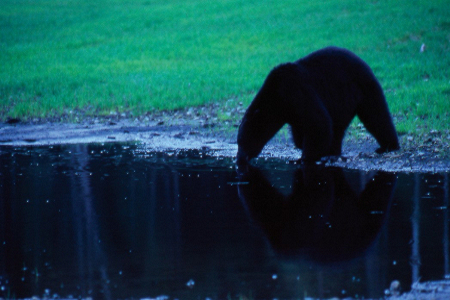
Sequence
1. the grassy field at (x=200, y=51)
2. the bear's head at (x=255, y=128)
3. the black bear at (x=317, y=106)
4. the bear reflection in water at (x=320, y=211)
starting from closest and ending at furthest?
the bear reflection in water at (x=320, y=211)
the black bear at (x=317, y=106)
the bear's head at (x=255, y=128)
the grassy field at (x=200, y=51)

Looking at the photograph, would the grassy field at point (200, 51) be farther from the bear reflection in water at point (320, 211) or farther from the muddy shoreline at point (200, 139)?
the bear reflection in water at point (320, 211)

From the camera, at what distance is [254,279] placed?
4457 mm

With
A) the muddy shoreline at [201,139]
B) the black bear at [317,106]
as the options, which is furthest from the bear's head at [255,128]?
the muddy shoreline at [201,139]

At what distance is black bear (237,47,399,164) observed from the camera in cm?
819

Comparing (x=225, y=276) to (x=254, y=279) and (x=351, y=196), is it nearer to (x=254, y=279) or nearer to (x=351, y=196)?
(x=254, y=279)

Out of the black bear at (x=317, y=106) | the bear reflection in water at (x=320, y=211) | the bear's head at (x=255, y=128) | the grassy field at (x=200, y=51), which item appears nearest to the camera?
the bear reflection in water at (x=320, y=211)

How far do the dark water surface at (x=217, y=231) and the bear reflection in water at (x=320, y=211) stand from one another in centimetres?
1

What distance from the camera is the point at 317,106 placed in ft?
26.8

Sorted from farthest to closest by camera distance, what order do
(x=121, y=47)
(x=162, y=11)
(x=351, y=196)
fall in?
(x=162, y=11), (x=121, y=47), (x=351, y=196)

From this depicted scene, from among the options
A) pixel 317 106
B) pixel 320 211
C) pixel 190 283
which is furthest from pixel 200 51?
pixel 190 283

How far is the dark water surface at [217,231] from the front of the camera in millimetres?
4426

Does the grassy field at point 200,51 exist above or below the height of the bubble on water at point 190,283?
above

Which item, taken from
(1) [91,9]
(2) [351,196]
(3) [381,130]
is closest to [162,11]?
(1) [91,9]

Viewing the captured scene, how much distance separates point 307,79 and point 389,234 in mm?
3411
